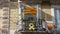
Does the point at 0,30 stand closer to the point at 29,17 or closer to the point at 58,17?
the point at 29,17

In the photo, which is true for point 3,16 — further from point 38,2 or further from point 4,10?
point 38,2

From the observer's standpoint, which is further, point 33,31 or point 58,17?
point 58,17

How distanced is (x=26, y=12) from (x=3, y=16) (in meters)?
1.37

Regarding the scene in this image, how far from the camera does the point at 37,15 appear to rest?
9.74 meters

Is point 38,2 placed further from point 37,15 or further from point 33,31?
point 33,31

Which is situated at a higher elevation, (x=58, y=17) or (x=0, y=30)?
(x=58, y=17)

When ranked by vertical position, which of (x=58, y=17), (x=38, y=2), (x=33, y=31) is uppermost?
(x=38, y=2)

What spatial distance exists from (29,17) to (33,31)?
3.22ft

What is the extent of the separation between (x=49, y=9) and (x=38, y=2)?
73cm

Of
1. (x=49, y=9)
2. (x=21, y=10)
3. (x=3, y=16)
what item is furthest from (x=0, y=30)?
(x=49, y=9)

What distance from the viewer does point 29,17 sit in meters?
9.79

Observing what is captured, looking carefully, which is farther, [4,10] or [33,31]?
[4,10]

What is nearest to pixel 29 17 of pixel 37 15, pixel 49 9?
pixel 37 15

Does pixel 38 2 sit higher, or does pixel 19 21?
pixel 38 2
